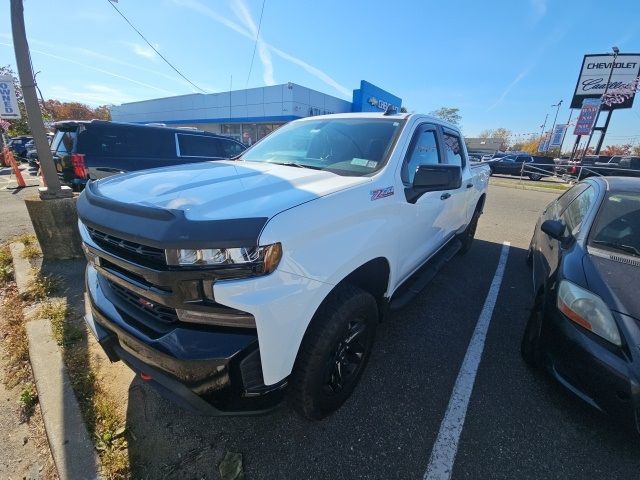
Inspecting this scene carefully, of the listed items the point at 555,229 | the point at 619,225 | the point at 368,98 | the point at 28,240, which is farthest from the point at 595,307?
the point at 368,98

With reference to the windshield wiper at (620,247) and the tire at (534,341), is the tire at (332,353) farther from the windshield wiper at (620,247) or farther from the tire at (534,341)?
the windshield wiper at (620,247)

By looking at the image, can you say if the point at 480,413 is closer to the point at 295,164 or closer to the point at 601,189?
the point at 295,164

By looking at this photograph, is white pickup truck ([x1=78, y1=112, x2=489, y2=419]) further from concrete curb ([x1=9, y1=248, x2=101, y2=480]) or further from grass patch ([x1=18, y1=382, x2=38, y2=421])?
grass patch ([x1=18, y1=382, x2=38, y2=421])

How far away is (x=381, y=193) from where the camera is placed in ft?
7.03

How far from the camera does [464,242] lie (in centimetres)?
505

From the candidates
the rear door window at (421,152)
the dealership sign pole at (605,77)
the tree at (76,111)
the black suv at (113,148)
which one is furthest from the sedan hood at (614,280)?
the tree at (76,111)

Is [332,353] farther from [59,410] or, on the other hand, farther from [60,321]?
[60,321]

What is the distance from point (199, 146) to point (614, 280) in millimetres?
7357

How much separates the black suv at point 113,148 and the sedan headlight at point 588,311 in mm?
5412

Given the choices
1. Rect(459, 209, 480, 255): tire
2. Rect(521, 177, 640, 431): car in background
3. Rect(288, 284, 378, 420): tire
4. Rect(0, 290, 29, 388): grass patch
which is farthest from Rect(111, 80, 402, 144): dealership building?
Rect(288, 284, 378, 420): tire

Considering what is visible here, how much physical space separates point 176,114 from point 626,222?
41.3 meters

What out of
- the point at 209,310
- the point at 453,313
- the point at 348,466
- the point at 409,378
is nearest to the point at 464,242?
the point at 453,313

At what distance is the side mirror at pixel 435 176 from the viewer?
2.26m

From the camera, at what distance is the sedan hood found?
1949 millimetres
